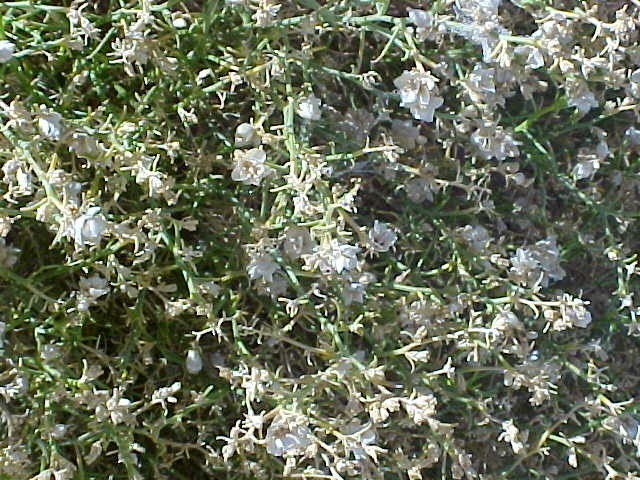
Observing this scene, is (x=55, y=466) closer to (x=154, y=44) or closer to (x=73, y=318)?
(x=73, y=318)

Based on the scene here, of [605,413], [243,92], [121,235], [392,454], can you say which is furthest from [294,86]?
[605,413]

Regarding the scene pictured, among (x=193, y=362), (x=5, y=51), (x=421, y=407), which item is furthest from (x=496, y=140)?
(x=5, y=51)

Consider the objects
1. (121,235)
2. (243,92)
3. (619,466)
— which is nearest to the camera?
(121,235)

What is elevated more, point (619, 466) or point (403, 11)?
point (403, 11)

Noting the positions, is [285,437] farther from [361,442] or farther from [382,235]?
[382,235]

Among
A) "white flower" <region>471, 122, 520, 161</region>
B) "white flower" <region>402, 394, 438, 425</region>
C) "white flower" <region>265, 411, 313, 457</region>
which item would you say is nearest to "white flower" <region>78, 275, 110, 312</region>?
"white flower" <region>265, 411, 313, 457</region>

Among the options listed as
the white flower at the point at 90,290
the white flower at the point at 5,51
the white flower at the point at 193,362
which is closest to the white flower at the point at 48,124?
the white flower at the point at 5,51

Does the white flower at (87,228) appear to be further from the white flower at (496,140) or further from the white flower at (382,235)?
the white flower at (496,140)

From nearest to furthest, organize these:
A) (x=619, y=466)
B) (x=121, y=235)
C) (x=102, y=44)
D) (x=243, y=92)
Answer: (x=121, y=235) < (x=102, y=44) < (x=243, y=92) < (x=619, y=466)
